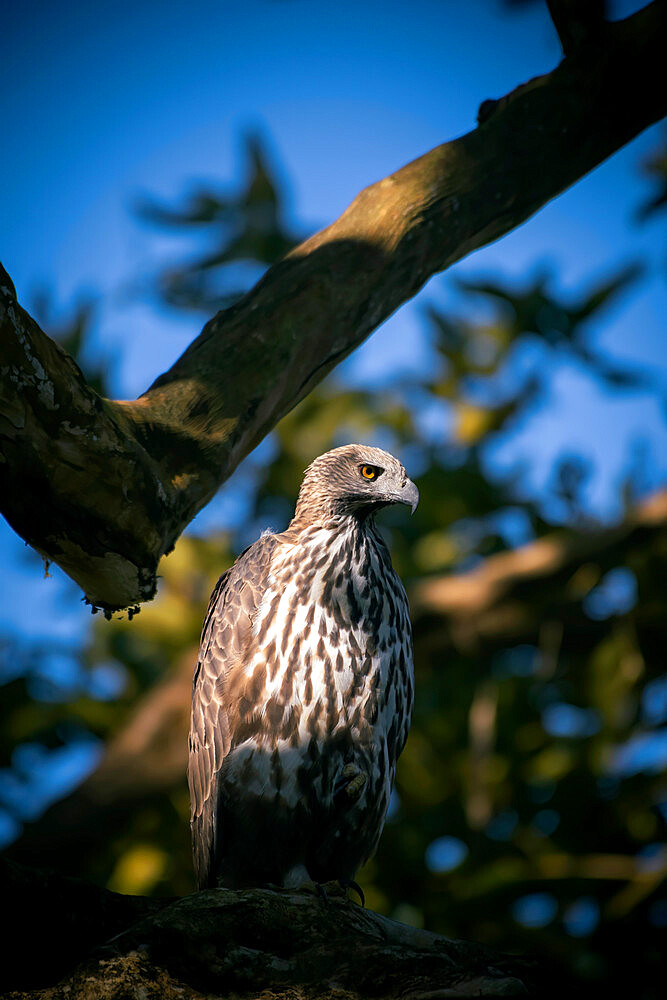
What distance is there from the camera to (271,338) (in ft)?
10.9

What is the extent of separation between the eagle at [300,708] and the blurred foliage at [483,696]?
336cm

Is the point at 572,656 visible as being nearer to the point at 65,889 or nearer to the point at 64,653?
the point at 64,653

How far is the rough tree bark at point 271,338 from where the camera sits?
267 centimetres

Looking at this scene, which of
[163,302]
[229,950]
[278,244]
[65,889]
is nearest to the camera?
[229,950]

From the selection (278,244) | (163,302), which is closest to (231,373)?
(163,302)

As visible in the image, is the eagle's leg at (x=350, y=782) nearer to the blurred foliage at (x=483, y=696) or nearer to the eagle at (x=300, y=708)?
the eagle at (x=300, y=708)

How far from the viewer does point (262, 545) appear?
4.38m

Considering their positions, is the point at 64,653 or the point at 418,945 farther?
the point at 64,653

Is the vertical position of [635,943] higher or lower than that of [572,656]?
lower

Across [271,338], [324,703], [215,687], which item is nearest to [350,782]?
[324,703]

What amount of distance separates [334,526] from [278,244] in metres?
6.40

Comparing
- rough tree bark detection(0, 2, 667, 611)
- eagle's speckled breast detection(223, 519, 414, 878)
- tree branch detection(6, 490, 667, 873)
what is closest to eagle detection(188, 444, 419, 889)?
eagle's speckled breast detection(223, 519, 414, 878)

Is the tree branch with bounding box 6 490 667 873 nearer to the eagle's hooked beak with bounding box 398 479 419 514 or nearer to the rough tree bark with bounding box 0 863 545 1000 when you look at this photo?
the eagle's hooked beak with bounding box 398 479 419 514

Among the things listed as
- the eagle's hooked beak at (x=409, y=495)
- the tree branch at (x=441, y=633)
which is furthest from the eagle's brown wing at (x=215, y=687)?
the tree branch at (x=441, y=633)
